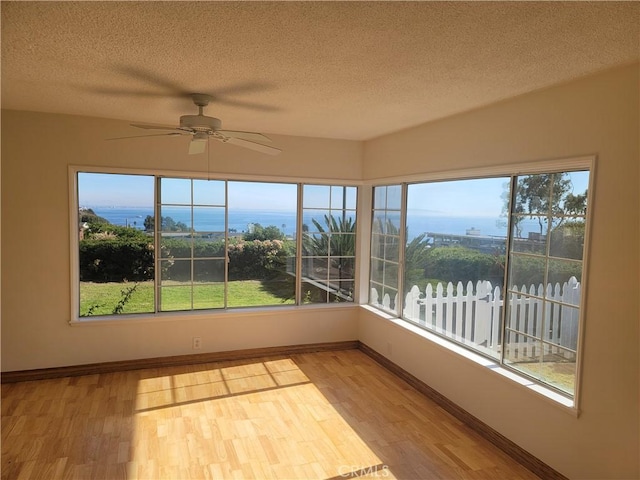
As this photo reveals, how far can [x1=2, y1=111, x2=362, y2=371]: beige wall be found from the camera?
392 cm

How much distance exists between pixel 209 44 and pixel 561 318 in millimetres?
2621

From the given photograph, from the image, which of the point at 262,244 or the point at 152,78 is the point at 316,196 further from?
the point at 152,78

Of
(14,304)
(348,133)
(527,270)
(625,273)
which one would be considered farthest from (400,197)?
(14,304)

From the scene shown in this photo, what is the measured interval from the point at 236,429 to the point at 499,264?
2346mm

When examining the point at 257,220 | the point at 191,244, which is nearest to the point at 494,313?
the point at 257,220

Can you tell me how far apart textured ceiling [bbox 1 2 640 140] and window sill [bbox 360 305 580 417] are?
1.94m

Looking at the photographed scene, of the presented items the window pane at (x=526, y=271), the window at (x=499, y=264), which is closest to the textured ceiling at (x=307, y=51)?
the window at (x=499, y=264)

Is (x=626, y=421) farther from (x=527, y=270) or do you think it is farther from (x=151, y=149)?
(x=151, y=149)

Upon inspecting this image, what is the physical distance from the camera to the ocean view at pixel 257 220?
357 cm

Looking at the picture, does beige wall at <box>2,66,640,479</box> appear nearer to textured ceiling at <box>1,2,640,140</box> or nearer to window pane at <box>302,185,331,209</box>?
window pane at <box>302,185,331,209</box>

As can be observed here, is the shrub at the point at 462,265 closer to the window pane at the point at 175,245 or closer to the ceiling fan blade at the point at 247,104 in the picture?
the ceiling fan blade at the point at 247,104

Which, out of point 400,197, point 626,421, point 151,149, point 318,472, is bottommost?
point 318,472

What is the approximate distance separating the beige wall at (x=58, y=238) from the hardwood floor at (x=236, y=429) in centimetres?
28

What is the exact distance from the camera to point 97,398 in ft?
12.3
